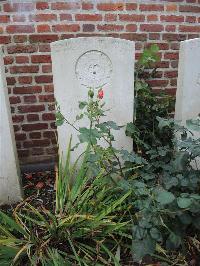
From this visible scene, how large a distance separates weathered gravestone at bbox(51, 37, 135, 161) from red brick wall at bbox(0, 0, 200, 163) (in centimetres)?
58

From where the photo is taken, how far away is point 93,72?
2.20 m

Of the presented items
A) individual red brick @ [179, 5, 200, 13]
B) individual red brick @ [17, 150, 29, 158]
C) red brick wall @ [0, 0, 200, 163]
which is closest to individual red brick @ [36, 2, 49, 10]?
red brick wall @ [0, 0, 200, 163]

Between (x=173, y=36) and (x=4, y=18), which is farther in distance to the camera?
(x=173, y=36)

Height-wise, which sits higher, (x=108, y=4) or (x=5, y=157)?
(x=108, y=4)

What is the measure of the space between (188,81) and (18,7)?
1.46m

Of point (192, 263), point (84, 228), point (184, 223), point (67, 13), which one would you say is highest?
point (67, 13)

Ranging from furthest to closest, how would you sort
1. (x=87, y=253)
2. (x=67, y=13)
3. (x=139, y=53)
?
1. (x=139, y=53)
2. (x=67, y=13)
3. (x=87, y=253)

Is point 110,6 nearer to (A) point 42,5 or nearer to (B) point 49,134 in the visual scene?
(A) point 42,5

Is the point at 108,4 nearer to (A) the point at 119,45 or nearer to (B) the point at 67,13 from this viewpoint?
(B) the point at 67,13

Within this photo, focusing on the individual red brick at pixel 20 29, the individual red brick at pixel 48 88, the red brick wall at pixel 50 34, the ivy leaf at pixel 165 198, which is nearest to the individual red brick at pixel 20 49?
the red brick wall at pixel 50 34

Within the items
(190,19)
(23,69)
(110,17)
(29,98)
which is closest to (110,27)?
(110,17)

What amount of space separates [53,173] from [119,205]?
975 mm

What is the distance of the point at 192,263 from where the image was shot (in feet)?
6.21

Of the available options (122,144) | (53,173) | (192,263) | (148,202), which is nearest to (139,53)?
(122,144)
